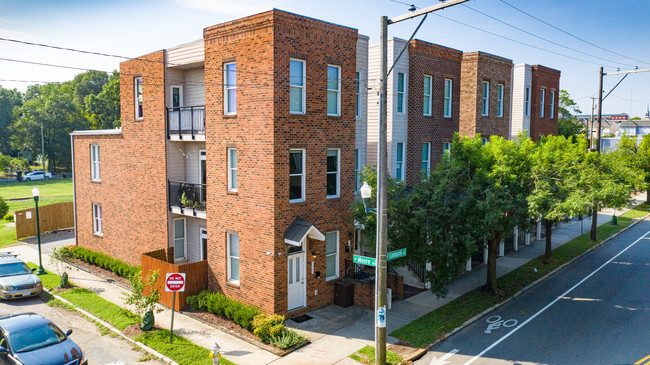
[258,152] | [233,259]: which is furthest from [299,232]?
[233,259]

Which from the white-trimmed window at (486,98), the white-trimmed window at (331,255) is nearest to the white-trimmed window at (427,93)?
the white-trimmed window at (486,98)

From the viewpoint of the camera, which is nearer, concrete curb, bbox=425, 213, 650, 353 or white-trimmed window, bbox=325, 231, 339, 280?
concrete curb, bbox=425, 213, 650, 353

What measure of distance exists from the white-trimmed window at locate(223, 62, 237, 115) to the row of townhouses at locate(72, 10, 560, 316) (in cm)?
4

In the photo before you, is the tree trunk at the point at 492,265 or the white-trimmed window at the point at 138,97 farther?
the white-trimmed window at the point at 138,97

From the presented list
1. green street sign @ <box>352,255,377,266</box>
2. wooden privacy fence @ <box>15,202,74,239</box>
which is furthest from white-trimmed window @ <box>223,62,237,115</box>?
wooden privacy fence @ <box>15,202,74,239</box>

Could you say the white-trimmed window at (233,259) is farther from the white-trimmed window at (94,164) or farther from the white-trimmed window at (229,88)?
the white-trimmed window at (94,164)

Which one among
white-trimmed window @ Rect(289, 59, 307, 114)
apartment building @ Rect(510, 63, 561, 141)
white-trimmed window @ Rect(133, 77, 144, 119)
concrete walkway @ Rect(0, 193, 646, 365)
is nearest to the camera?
concrete walkway @ Rect(0, 193, 646, 365)

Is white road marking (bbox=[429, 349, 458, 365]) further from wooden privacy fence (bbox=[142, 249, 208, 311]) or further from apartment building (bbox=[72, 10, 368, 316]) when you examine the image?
wooden privacy fence (bbox=[142, 249, 208, 311])

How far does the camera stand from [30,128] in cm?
7762

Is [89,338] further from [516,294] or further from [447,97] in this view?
[447,97]

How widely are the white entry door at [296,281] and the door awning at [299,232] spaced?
933mm

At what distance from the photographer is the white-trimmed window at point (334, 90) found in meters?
16.5

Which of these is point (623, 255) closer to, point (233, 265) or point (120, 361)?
point (233, 265)

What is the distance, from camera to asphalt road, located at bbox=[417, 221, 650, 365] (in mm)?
12742
